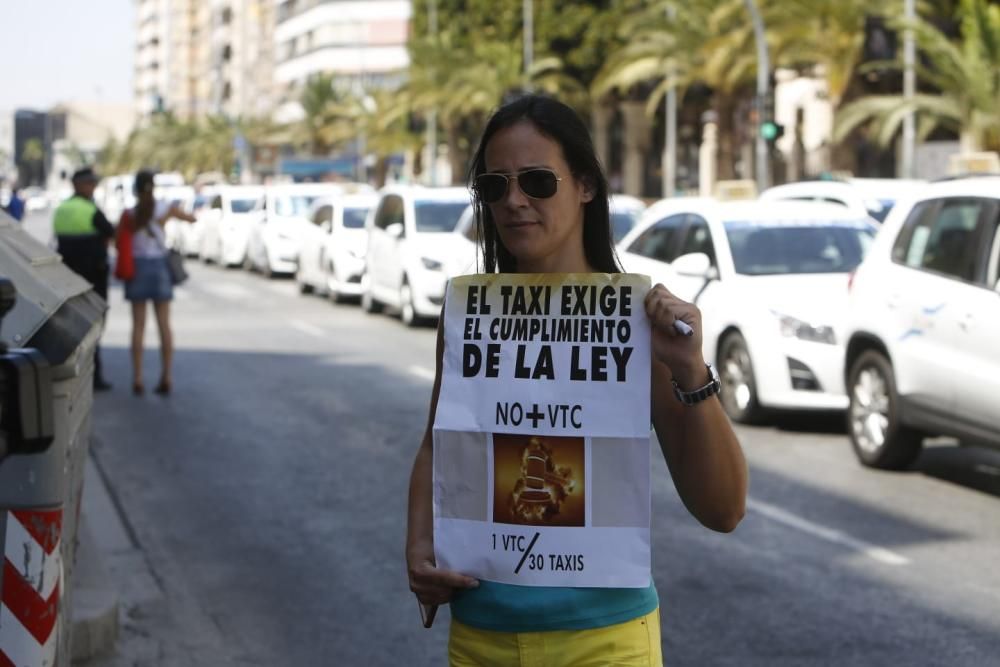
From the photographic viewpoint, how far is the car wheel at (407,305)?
22.1 m

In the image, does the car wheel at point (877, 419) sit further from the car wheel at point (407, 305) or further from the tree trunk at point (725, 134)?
the tree trunk at point (725, 134)

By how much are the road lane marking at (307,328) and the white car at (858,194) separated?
5579 millimetres

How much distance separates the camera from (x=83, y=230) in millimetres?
15070

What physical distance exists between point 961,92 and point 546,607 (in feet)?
104

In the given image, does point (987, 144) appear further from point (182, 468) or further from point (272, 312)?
point (182, 468)

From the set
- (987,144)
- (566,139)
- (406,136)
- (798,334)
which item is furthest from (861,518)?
(406,136)

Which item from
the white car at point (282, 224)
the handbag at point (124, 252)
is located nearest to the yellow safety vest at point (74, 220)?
the handbag at point (124, 252)

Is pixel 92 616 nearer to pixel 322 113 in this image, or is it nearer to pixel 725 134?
pixel 725 134

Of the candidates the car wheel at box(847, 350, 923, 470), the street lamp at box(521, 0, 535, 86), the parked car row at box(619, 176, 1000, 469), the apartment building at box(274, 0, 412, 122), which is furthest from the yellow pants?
the apartment building at box(274, 0, 412, 122)

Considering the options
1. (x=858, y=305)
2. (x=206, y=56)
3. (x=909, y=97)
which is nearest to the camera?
(x=858, y=305)

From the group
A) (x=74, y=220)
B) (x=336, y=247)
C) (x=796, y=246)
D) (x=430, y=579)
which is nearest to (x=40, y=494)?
(x=430, y=579)

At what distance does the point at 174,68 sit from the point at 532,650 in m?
178

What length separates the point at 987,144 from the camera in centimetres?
3381

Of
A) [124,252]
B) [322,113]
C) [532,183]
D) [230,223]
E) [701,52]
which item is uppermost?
[701,52]
